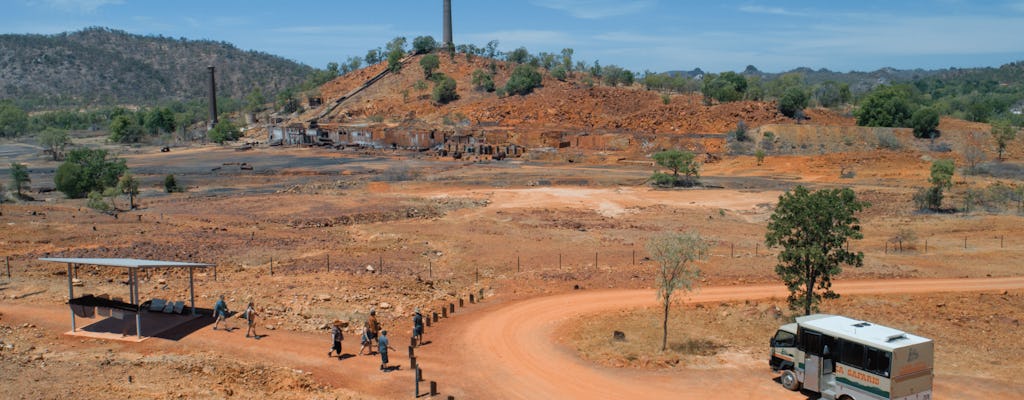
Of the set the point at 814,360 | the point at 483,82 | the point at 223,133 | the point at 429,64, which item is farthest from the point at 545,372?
the point at 429,64

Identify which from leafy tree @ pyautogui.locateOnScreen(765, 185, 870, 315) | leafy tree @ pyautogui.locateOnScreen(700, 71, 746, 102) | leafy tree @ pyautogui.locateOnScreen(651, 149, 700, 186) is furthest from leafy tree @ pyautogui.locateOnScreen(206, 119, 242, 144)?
leafy tree @ pyautogui.locateOnScreen(765, 185, 870, 315)

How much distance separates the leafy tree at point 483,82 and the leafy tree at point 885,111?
54.8 metres

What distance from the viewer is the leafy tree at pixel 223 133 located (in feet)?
360

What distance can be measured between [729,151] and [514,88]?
41.9 meters

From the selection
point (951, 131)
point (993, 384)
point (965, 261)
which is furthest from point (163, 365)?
point (951, 131)

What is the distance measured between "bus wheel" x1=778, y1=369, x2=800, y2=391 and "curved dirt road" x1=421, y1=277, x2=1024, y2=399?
0.17 metres

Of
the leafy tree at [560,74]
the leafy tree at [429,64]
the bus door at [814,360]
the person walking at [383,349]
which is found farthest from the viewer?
the leafy tree at [429,64]

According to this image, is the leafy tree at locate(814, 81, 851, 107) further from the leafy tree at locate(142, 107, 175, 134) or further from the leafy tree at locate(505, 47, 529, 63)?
the leafy tree at locate(142, 107, 175, 134)

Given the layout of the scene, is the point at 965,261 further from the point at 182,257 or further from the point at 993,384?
the point at 182,257

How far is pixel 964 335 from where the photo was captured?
20438 millimetres

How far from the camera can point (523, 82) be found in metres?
111

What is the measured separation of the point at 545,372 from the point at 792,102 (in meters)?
80.2

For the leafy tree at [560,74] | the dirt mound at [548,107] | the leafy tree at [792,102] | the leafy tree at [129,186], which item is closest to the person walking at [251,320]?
the leafy tree at [129,186]

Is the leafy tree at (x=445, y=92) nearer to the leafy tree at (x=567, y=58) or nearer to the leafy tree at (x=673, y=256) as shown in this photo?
the leafy tree at (x=567, y=58)
